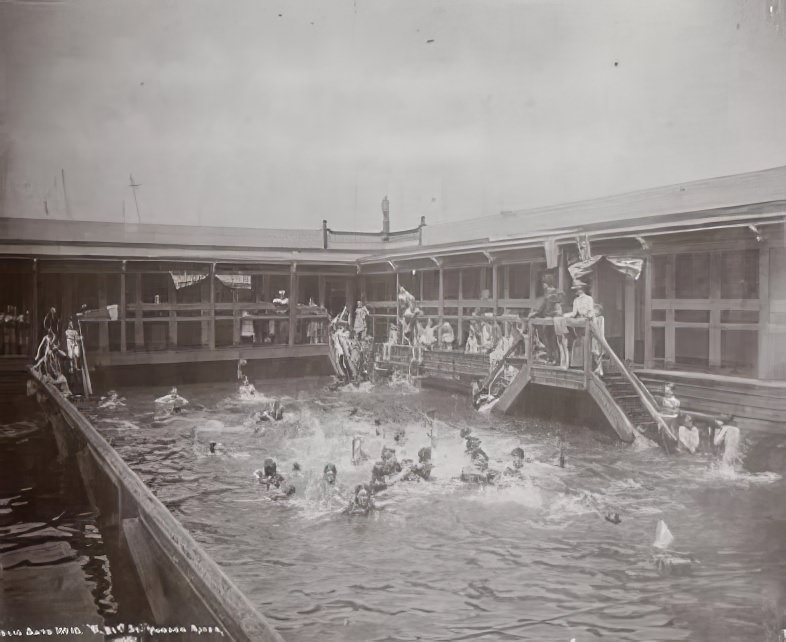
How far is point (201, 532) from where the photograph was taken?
3.29 metres

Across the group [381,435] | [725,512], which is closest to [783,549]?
[725,512]

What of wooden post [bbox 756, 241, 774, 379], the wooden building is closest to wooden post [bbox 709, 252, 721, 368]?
the wooden building

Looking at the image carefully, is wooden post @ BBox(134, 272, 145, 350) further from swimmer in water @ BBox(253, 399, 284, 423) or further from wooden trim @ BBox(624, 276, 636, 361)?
wooden trim @ BBox(624, 276, 636, 361)

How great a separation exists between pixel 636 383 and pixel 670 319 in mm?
478

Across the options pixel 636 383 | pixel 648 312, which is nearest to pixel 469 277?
pixel 648 312

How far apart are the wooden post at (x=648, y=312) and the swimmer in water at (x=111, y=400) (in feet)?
11.9

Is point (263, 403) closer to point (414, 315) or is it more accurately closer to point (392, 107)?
point (414, 315)

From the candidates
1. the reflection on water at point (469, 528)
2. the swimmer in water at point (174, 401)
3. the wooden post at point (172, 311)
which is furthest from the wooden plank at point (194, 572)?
the wooden post at point (172, 311)

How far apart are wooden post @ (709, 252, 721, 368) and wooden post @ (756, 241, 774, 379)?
0.23m

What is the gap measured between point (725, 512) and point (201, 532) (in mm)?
2881

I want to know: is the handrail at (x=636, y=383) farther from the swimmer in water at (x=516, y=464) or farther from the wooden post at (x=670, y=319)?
the swimmer in water at (x=516, y=464)

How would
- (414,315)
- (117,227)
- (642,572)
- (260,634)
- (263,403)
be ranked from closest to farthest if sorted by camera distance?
(260,634)
(642,572)
(117,227)
(263,403)
(414,315)

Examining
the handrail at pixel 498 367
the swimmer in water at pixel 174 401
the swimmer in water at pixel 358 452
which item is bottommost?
the swimmer in water at pixel 358 452

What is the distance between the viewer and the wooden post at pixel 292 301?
5.06 metres
